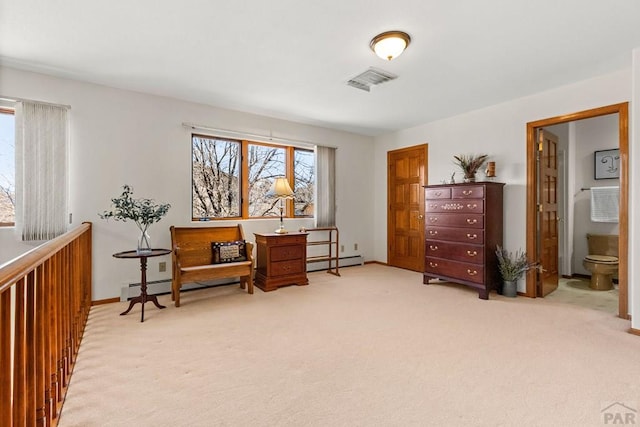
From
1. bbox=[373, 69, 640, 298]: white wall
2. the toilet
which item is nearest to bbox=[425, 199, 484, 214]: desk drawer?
bbox=[373, 69, 640, 298]: white wall

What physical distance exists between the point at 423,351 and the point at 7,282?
7.59 ft

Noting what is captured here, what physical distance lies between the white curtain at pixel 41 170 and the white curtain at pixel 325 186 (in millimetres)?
3206

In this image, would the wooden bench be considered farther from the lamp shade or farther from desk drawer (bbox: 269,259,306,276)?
the lamp shade

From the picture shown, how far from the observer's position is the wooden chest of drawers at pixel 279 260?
4004mm

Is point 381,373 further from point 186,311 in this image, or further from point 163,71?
point 163,71

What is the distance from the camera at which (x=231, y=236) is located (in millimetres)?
4141

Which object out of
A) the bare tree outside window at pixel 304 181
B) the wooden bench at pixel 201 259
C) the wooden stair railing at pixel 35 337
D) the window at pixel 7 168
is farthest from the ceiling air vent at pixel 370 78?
the window at pixel 7 168

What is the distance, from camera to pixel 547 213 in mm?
3857

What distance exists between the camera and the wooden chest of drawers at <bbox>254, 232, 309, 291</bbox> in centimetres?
400

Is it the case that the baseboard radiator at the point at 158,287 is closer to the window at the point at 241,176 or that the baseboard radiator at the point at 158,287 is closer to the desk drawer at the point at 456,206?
the window at the point at 241,176

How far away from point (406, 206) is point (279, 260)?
8.12 feet

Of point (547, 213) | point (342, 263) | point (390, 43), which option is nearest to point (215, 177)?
point (342, 263)

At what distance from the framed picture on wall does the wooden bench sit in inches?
198

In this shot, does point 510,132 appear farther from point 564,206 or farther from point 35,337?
point 35,337
